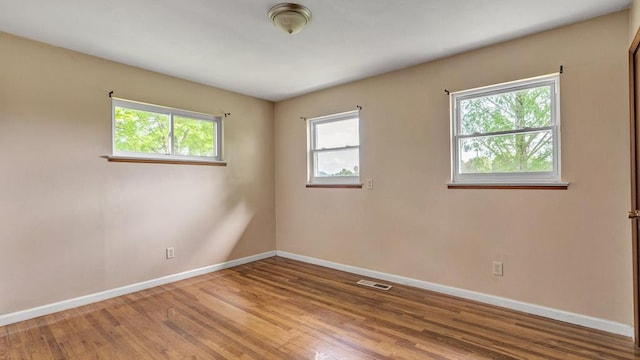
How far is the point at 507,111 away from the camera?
2.84m

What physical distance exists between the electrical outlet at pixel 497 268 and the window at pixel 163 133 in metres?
3.39

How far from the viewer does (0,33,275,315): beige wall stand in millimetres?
2604

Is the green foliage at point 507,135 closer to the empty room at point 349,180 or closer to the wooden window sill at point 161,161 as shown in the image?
the empty room at point 349,180

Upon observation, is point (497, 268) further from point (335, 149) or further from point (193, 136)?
point (193, 136)

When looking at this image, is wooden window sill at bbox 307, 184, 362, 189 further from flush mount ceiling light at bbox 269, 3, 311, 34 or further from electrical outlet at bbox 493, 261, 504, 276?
flush mount ceiling light at bbox 269, 3, 311, 34

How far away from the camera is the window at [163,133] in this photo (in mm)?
3275

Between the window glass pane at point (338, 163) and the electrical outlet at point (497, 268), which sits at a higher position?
the window glass pane at point (338, 163)

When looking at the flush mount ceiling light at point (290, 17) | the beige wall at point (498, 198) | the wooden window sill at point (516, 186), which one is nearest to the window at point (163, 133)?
the beige wall at point (498, 198)

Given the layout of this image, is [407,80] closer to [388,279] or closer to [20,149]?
[388,279]

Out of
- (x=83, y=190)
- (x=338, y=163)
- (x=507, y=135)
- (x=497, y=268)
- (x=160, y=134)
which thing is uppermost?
(x=160, y=134)

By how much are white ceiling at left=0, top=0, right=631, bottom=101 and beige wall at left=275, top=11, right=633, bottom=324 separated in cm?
24

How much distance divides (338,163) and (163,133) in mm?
2169

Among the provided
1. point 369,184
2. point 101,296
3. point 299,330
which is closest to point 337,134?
point 369,184

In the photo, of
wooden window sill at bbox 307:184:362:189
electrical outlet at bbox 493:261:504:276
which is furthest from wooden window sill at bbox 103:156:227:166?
electrical outlet at bbox 493:261:504:276
